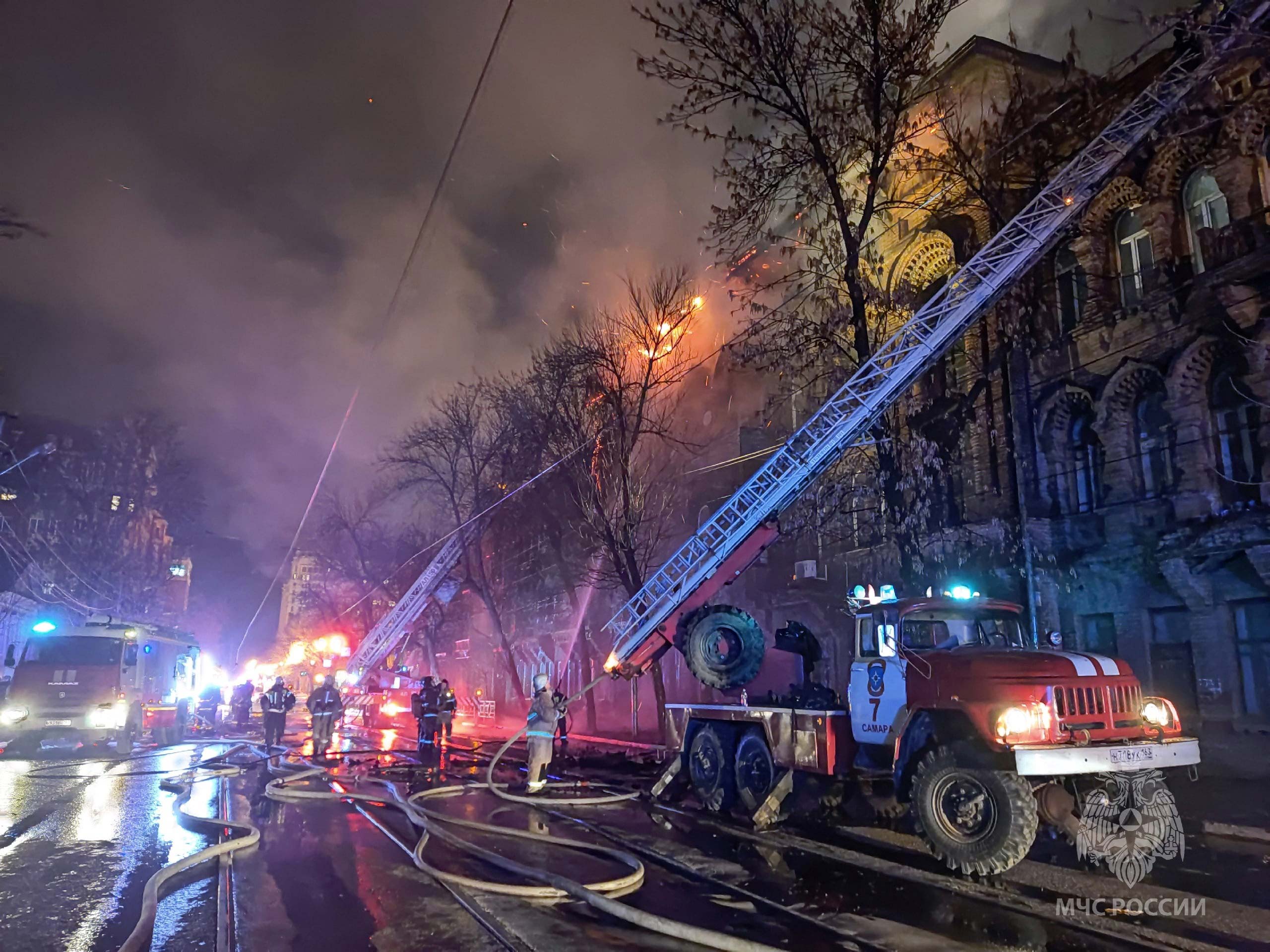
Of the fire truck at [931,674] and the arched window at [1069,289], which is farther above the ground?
the arched window at [1069,289]

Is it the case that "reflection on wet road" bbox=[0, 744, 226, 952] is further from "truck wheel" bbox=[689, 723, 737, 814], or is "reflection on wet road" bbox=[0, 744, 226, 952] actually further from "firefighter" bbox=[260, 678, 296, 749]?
"truck wheel" bbox=[689, 723, 737, 814]

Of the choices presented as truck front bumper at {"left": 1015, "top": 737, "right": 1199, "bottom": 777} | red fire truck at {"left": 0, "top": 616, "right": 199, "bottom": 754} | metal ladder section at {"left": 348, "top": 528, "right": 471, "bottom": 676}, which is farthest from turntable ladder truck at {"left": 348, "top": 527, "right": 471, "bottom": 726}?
truck front bumper at {"left": 1015, "top": 737, "right": 1199, "bottom": 777}

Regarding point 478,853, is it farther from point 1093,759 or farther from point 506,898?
point 1093,759

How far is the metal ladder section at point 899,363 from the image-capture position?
13.2 meters

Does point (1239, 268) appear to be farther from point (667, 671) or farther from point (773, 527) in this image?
point (667, 671)

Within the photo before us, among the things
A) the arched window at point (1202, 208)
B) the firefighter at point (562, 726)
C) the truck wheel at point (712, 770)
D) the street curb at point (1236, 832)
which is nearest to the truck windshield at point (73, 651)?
the firefighter at point (562, 726)

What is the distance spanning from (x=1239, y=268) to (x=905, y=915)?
12.8 m

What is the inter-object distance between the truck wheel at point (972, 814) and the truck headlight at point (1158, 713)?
5.15 feet

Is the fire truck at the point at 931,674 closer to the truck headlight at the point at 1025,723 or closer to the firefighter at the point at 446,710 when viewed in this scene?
the truck headlight at the point at 1025,723

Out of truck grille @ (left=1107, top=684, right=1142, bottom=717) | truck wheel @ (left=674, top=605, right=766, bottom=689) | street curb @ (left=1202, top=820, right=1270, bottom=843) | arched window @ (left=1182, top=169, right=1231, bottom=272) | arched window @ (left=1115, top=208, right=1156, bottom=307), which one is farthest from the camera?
arched window @ (left=1115, top=208, right=1156, bottom=307)

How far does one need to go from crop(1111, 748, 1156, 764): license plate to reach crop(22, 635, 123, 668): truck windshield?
20396 mm

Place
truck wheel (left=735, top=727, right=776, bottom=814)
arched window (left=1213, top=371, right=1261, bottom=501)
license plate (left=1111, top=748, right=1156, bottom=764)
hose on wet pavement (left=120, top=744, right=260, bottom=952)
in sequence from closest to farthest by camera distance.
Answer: hose on wet pavement (left=120, top=744, right=260, bottom=952), license plate (left=1111, top=748, right=1156, bottom=764), truck wheel (left=735, top=727, right=776, bottom=814), arched window (left=1213, top=371, right=1261, bottom=501)

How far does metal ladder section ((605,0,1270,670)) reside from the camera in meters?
13.2

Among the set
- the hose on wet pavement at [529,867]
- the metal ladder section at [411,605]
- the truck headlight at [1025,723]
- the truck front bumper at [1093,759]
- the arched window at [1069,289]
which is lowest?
the hose on wet pavement at [529,867]
